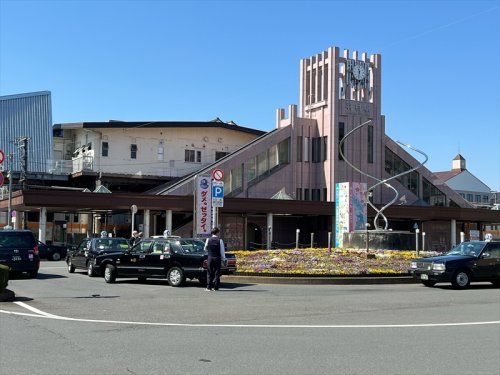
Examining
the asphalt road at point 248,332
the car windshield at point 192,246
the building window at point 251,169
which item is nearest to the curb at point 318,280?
the car windshield at point 192,246

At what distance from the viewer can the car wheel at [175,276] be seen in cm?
1828

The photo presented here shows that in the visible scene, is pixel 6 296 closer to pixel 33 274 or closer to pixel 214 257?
pixel 214 257

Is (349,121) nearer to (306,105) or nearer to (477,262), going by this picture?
(306,105)

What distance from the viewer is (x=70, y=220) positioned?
60875mm

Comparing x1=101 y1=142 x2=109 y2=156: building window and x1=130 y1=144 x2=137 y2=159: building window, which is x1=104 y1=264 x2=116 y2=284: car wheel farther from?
x1=130 y1=144 x2=137 y2=159: building window

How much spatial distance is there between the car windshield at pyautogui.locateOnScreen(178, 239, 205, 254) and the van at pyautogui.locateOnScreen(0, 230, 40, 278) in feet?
21.6

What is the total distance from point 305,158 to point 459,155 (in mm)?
51835

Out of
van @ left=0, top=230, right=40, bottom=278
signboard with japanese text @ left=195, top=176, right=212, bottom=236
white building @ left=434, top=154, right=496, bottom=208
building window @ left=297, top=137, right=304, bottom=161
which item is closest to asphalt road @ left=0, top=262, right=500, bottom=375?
van @ left=0, top=230, right=40, bottom=278

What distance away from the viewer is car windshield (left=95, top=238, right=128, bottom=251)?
78.3ft

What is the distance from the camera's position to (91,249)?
23938mm

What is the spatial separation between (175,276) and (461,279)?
9.11m

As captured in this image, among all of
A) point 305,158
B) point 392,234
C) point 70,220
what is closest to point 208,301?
point 392,234

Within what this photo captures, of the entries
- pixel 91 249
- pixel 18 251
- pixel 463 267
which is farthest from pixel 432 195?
pixel 18 251

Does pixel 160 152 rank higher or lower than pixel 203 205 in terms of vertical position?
higher
